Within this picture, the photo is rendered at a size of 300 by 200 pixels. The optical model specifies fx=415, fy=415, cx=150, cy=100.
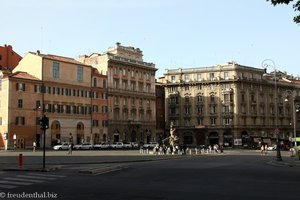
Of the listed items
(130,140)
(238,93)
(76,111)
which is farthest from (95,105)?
(238,93)

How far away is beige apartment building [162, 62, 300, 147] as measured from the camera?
10888 centimetres

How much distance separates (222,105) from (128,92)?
2684 centimetres

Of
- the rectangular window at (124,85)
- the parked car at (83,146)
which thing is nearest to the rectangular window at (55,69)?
the parked car at (83,146)

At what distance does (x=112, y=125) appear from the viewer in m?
96.1

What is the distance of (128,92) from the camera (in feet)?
330

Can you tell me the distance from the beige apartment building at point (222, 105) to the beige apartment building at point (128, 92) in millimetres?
9742

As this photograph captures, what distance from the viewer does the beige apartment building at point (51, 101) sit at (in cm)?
7731

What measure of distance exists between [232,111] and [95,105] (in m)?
37.4

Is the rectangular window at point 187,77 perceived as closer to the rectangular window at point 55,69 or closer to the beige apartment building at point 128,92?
the beige apartment building at point 128,92

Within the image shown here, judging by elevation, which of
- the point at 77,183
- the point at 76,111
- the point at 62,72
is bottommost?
the point at 77,183

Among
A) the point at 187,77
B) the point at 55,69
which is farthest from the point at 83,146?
the point at 187,77

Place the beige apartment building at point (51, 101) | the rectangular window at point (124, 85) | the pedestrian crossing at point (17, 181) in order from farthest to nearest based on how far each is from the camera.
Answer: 1. the rectangular window at point (124, 85)
2. the beige apartment building at point (51, 101)
3. the pedestrian crossing at point (17, 181)

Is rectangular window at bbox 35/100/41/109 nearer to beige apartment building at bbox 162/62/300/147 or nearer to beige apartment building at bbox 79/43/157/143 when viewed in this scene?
beige apartment building at bbox 79/43/157/143

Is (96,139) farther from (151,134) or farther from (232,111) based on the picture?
(232,111)
